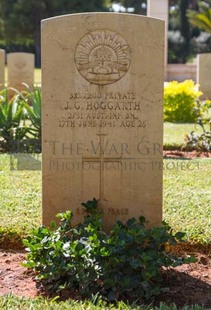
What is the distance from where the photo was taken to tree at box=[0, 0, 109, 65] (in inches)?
1180

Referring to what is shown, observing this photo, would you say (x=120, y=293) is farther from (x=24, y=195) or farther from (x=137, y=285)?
(x=24, y=195)

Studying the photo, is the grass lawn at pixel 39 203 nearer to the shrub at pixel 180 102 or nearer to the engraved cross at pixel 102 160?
the engraved cross at pixel 102 160

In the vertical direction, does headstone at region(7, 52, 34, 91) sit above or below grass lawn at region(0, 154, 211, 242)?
above

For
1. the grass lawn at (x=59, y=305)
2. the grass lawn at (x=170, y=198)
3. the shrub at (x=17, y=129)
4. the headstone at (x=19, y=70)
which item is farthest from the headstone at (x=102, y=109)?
the headstone at (x=19, y=70)

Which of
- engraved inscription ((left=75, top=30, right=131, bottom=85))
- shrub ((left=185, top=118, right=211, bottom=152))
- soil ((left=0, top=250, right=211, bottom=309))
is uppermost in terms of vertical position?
engraved inscription ((left=75, top=30, right=131, bottom=85))

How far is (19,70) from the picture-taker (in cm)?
1702

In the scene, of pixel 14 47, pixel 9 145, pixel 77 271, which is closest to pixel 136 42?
pixel 77 271

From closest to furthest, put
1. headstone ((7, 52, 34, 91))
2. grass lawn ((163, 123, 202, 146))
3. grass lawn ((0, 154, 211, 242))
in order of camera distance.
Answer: grass lawn ((0, 154, 211, 242)), grass lawn ((163, 123, 202, 146)), headstone ((7, 52, 34, 91))

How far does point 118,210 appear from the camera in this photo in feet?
12.5

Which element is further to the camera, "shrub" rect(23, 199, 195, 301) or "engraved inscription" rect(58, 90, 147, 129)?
"engraved inscription" rect(58, 90, 147, 129)

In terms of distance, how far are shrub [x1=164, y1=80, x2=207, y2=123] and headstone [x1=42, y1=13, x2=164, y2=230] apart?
26.0 ft

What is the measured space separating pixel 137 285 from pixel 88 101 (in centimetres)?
121

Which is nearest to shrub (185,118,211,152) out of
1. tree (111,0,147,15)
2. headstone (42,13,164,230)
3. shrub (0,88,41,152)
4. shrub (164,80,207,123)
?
shrub (0,88,41,152)

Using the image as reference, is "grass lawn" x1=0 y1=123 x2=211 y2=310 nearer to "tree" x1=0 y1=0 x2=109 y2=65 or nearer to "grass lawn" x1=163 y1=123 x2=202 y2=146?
"grass lawn" x1=163 y1=123 x2=202 y2=146
